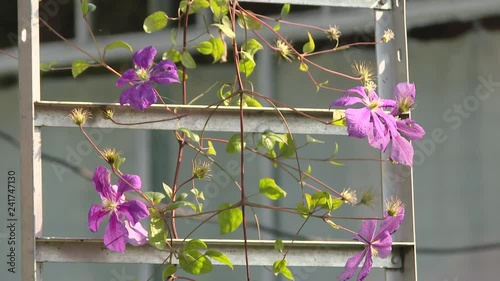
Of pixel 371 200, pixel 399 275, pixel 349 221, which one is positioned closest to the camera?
pixel 371 200

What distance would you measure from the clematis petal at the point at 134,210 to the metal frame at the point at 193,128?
9 cm

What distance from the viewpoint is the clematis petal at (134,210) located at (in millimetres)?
→ 1699

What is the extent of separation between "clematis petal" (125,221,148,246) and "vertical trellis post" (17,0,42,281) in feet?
0.50

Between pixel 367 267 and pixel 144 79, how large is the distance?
0.49 metres

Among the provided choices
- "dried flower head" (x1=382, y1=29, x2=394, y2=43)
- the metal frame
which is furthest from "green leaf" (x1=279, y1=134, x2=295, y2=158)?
"dried flower head" (x1=382, y1=29, x2=394, y2=43)

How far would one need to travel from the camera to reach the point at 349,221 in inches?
109

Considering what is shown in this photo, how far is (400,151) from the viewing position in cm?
171

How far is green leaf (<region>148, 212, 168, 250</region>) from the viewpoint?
1743 millimetres

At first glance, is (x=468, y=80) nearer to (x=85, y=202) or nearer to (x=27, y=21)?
(x=85, y=202)

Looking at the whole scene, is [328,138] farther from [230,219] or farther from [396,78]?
[230,219]

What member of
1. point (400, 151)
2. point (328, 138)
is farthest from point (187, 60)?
point (328, 138)

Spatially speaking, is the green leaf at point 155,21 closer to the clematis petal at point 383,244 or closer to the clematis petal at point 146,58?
the clematis petal at point 146,58

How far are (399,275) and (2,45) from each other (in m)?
1.38

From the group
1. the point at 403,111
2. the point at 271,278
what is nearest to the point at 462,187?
the point at 271,278
